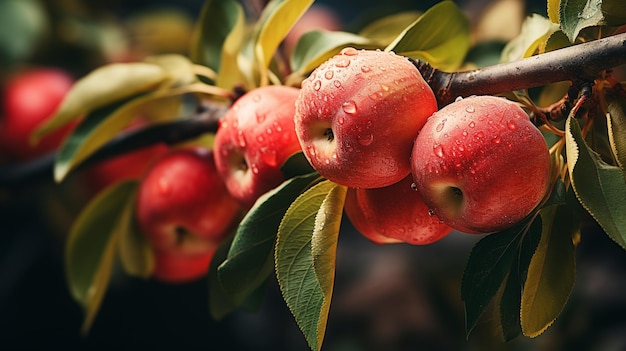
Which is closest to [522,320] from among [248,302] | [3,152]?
[248,302]

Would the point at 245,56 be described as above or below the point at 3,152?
above

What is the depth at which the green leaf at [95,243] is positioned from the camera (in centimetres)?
75

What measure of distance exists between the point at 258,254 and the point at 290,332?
43.8 inches

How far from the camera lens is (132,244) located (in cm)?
75

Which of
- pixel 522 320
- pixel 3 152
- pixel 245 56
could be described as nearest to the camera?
pixel 522 320

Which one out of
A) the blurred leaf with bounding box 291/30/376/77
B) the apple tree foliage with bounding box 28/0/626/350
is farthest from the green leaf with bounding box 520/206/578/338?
the blurred leaf with bounding box 291/30/376/77

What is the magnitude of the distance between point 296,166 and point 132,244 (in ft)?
0.95

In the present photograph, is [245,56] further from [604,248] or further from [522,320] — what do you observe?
[604,248]

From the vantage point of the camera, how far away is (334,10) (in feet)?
6.40

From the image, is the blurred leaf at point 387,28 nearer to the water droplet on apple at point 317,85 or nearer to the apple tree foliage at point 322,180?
the apple tree foliage at point 322,180

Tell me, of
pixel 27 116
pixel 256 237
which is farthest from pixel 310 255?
pixel 27 116

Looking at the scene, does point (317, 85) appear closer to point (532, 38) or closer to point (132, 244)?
point (532, 38)

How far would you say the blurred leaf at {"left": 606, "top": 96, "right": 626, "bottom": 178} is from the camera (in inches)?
17.4

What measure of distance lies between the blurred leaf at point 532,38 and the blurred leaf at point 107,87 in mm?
347
